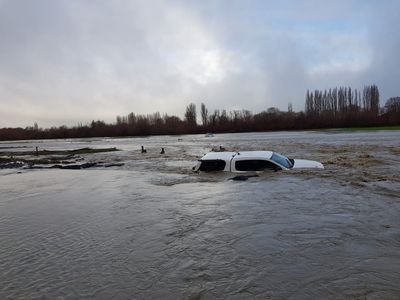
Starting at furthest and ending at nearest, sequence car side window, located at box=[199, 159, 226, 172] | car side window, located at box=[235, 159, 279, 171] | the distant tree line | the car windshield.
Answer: the distant tree line → car side window, located at box=[199, 159, 226, 172] → the car windshield → car side window, located at box=[235, 159, 279, 171]

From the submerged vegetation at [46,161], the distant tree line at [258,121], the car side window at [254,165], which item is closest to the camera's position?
the car side window at [254,165]

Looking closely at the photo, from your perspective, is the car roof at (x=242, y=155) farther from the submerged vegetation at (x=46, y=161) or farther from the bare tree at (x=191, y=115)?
the bare tree at (x=191, y=115)

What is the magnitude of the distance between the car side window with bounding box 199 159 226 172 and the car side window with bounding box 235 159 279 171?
565mm

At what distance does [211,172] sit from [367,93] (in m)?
147

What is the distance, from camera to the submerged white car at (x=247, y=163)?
48.4 feet

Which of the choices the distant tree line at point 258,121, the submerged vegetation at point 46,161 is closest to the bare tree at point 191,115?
the distant tree line at point 258,121

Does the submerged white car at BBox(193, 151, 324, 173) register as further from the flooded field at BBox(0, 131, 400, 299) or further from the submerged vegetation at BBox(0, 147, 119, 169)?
the submerged vegetation at BBox(0, 147, 119, 169)

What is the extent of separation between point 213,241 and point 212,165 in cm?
771

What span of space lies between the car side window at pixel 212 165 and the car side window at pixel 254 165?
0.56 m

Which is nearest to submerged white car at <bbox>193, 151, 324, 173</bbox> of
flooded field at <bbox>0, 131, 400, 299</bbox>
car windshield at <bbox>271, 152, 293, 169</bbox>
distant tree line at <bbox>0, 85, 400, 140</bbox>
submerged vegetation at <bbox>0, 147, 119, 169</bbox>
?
car windshield at <bbox>271, 152, 293, 169</bbox>

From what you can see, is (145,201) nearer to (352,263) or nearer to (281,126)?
(352,263)

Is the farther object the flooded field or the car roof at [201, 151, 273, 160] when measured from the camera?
the car roof at [201, 151, 273, 160]

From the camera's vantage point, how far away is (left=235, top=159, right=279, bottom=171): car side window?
1467 cm

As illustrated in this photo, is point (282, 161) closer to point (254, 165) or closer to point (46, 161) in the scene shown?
point (254, 165)
